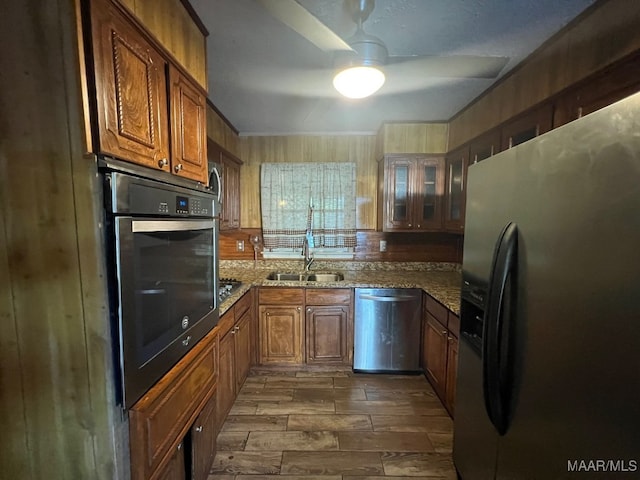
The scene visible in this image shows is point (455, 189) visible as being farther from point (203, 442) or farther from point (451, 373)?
point (203, 442)

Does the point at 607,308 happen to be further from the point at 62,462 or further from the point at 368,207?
the point at 368,207

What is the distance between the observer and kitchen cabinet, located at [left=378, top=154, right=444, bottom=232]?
3012 mm

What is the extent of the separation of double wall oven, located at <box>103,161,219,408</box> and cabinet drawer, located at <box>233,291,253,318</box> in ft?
2.89


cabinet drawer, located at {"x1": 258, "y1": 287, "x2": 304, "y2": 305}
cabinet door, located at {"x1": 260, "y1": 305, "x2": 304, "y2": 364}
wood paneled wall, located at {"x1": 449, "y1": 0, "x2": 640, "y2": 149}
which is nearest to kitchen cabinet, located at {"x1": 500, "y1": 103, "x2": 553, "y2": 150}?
wood paneled wall, located at {"x1": 449, "y1": 0, "x2": 640, "y2": 149}

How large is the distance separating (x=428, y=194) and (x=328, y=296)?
4.93 feet

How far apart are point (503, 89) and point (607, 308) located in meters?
1.96

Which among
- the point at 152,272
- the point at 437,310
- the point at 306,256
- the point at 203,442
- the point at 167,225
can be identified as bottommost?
the point at 203,442

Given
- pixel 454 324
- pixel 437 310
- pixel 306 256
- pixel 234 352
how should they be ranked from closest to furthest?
1. pixel 454 324
2. pixel 234 352
3. pixel 437 310
4. pixel 306 256

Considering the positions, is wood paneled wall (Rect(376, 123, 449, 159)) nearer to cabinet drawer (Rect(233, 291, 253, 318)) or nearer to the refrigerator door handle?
cabinet drawer (Rect(233, 291, 253, 318))

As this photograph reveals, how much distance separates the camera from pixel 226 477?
66.1 inches

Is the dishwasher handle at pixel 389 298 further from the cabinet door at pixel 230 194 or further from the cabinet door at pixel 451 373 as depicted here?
the cabinet door at pixel 230 194

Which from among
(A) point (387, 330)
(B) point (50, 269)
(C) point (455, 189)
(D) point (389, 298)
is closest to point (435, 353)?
(A) point (387, 330)

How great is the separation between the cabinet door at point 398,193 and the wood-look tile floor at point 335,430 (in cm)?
154

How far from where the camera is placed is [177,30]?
50.6 inches
